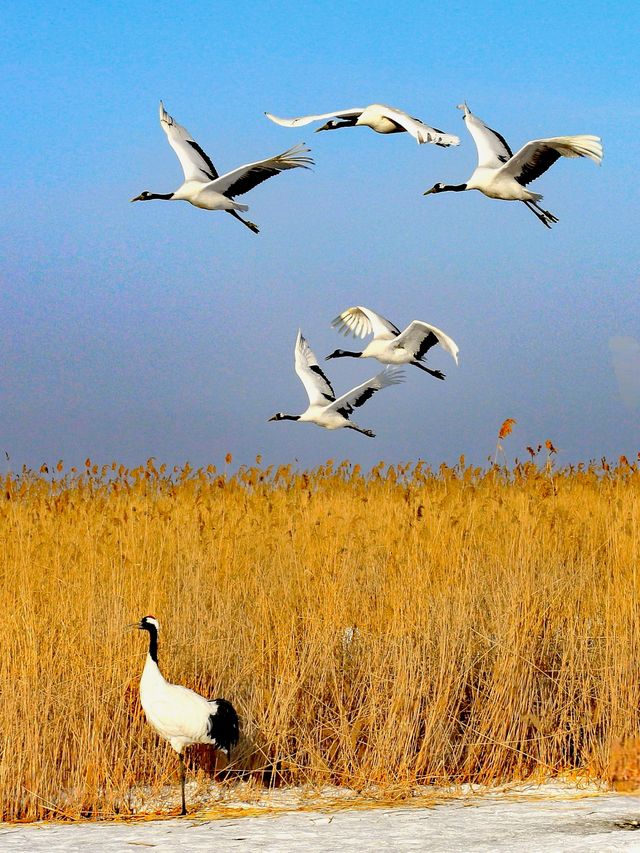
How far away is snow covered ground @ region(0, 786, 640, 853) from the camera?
3852mm

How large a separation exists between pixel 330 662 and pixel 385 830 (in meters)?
1.22

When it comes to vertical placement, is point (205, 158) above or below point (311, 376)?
above

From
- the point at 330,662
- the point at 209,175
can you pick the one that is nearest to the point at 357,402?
the point at 209,175

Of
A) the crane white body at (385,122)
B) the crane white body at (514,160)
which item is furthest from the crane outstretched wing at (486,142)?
the crane white body at (385,122)

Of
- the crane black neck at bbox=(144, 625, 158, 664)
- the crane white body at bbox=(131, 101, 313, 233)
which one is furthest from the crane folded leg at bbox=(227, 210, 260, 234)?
the crane black neck at bbox=(144, 625, 158, 664)

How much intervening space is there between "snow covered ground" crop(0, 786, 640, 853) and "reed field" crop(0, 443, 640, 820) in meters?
0.33

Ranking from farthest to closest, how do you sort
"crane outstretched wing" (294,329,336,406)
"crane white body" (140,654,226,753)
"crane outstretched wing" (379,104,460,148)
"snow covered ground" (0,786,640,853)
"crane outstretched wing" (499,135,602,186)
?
"crane outstretched wing" (294,329,336,406)
"crane outstretched wing" (499,135,602,186)
"crane outstretched wing" (379,104,460,148)
"crane white body" (140,654,226,753)
"snow covered ground" (0,786,640,853)

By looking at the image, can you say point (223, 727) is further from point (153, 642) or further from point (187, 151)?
point (187, 151)

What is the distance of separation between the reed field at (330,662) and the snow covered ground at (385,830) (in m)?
0.33

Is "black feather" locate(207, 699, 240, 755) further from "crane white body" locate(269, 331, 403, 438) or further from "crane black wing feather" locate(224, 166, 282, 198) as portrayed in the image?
"crane white body" locate(269, 331, 403, 438)

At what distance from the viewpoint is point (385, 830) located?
4059mm

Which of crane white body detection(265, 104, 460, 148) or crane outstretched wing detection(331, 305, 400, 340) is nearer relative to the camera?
crane white body detection(265, 104, 460, 148)

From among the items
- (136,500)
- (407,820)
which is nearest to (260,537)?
(136,500)

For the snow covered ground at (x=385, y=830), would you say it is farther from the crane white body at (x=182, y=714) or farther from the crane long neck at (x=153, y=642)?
the crane long neck at (x=153, y=642)
